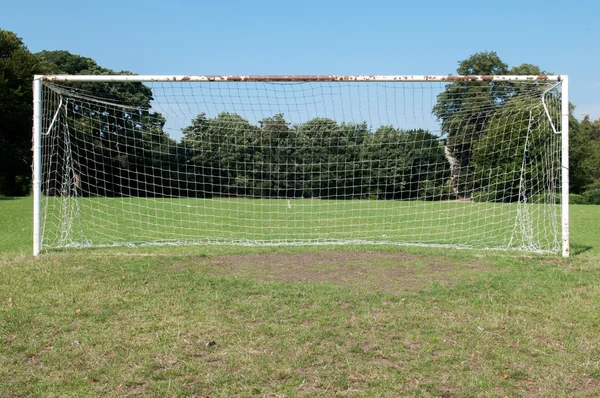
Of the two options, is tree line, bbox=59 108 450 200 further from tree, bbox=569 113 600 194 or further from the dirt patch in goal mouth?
tree, bbox=569 113 600 194

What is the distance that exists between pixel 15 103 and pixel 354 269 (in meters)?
24.8

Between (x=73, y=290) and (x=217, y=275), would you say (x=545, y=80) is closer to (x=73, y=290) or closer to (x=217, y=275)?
(x=217, y=275)

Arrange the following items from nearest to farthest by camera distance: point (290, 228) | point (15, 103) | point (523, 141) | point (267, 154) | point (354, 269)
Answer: point (354, 269)
point (290, 228)
point (523, 141)
point (267, 154)
point (15, 103)

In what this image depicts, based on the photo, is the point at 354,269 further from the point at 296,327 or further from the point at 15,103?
the point at 15,103

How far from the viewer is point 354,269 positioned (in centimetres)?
686

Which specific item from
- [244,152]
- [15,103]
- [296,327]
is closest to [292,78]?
[296,327]

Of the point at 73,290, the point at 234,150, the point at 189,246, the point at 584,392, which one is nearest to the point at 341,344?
the point at 584,392

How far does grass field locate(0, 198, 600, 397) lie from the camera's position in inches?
132

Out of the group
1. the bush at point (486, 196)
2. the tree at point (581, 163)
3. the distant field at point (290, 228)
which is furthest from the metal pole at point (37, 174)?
the tree at point (581, 163)

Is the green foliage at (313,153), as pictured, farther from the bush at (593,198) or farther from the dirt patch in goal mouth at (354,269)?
the bush at (593,198)

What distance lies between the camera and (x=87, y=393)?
10.4 ft

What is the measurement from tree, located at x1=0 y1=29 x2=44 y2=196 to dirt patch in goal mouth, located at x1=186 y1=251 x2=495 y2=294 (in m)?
22.6

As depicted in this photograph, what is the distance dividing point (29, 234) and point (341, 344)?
367 inches

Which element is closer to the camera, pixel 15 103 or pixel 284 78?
pixel 284 78
